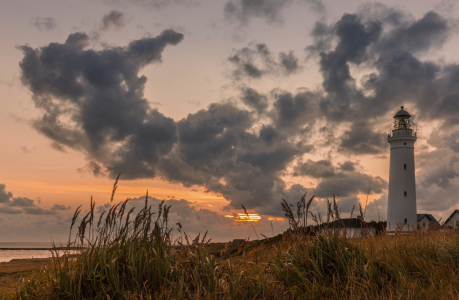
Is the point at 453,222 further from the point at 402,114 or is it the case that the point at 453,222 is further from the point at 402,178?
the point at 402,114

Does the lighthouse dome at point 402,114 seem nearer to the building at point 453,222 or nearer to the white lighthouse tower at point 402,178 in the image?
the white lighthouse tower at point 402,178

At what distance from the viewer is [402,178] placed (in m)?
39.1

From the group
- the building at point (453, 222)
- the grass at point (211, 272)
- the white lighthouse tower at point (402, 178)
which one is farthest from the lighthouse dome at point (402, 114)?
the grass at point (211, 272)

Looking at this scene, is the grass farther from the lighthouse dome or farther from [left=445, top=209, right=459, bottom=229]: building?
the lighthouse dome


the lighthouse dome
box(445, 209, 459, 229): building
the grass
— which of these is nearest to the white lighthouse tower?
the lighthouse dome

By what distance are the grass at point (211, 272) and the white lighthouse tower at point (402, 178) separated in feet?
115

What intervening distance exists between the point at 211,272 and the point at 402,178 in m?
39.2

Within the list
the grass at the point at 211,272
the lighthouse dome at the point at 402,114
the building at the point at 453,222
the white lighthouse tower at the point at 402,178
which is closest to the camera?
the grass at the point at 211,272

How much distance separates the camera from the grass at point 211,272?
5016 mm

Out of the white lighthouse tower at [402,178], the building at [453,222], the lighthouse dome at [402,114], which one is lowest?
the building at [453,222]

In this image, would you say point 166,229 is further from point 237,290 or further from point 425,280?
point 425,280

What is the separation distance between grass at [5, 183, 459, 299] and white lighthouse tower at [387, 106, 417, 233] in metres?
35.0

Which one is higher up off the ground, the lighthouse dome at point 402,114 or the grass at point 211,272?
the lighthouse dome at point 402,114

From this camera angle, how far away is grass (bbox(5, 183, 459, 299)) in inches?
197
